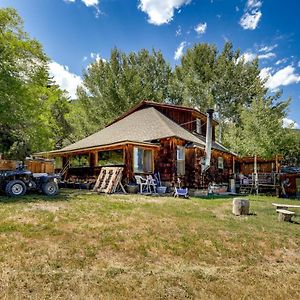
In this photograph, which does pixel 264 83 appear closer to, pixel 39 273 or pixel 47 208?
pixel 47 208

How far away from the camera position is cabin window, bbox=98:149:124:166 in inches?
611

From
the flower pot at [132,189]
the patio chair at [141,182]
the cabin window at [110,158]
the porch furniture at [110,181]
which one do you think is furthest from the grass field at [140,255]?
the cabin window at [110,158]

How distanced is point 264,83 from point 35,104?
25526 millimetres

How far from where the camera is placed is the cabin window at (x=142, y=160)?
50.8ft

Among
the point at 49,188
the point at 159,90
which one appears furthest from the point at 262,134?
the point at 159,90

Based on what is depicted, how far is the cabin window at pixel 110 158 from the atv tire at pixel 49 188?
4414 mm

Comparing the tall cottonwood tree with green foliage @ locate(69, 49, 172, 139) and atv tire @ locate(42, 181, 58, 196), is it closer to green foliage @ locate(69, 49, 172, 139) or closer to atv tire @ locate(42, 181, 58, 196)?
green foliage @ locate(69, 49, 172, 139)

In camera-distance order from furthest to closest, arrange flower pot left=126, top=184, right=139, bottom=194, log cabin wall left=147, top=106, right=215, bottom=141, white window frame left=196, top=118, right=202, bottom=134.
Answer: white window frame left=196, top=118, right=202, bottom=134
log cabin wall left=147, top=106, right=215, bottom=141
flower pot left=126, top=184, right=139, bottom=194

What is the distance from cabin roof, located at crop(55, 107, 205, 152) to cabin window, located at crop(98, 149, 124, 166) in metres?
0.61

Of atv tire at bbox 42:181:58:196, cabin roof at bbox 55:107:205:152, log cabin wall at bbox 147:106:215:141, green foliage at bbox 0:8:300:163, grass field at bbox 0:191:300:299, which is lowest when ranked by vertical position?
grass field at bbox 0:191:300:299

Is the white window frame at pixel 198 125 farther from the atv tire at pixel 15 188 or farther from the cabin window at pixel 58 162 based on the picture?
the atv tire at pixel 15 188

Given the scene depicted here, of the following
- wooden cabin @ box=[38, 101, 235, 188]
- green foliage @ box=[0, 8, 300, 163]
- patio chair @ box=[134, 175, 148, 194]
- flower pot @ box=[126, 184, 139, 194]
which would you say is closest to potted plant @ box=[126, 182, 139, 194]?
flower pot @ box=[126, 184, 139, 194]

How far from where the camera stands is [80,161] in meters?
18.4

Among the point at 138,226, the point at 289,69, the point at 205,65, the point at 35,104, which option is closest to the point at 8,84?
the point at 35,104
